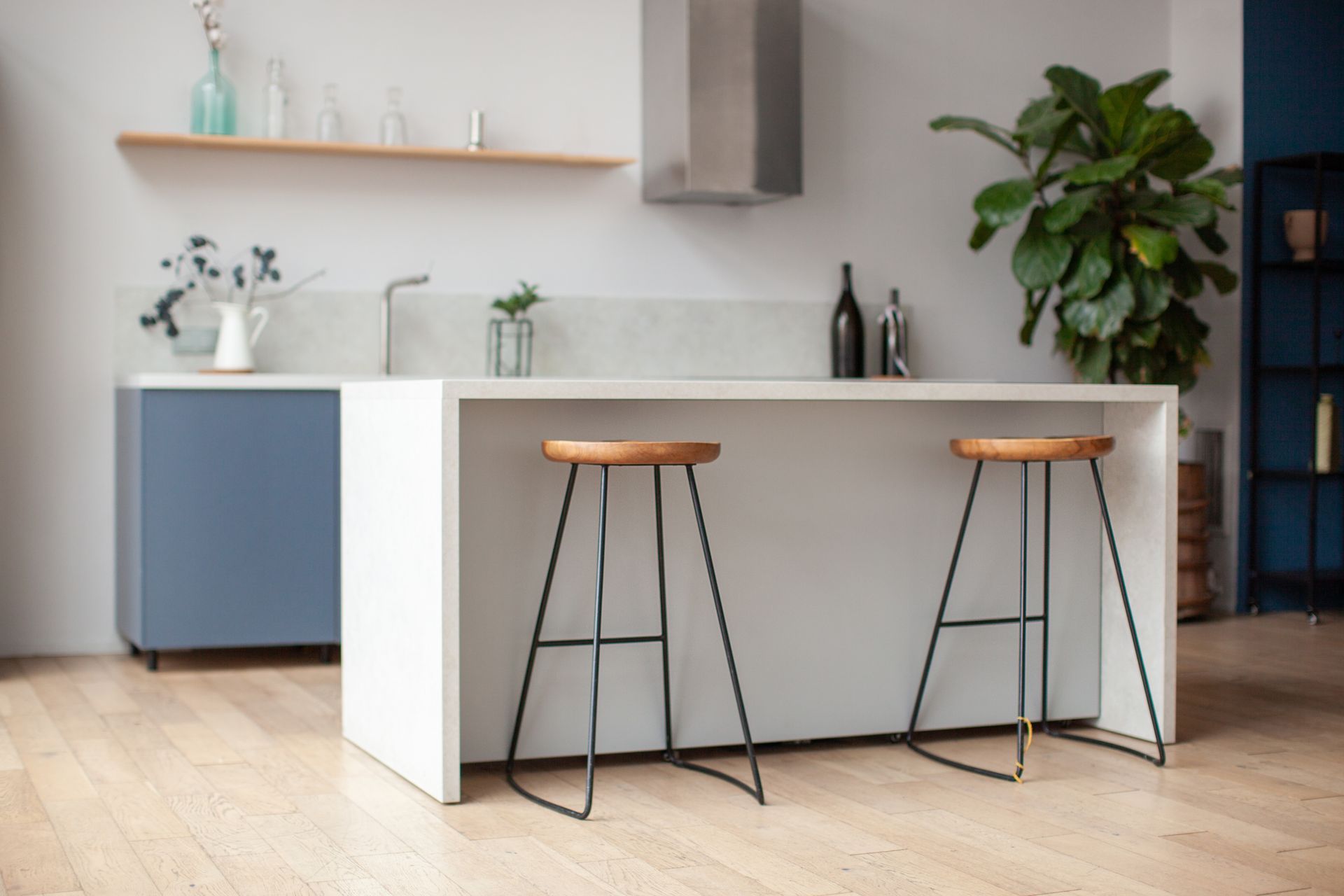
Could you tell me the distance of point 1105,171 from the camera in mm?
5043

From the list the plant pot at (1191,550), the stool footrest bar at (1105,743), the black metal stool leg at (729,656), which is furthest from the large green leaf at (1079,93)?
the black metal stool leg at (729,656)

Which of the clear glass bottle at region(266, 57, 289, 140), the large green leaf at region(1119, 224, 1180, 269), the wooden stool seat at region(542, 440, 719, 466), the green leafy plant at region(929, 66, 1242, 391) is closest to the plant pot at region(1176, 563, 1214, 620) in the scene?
the green leafy plant at region(929, 66, 1242, 391)

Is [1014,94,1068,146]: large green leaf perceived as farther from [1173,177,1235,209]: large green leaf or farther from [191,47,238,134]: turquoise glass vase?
[191,47,238,134]: turquoise glass vase

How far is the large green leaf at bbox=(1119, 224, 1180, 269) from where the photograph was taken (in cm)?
498

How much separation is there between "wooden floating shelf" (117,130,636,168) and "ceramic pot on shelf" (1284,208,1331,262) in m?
2.62

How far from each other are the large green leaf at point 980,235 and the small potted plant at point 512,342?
168 centimetres

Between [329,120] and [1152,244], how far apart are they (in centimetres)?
288

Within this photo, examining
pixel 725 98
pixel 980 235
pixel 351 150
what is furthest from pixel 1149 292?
pixel 351 150

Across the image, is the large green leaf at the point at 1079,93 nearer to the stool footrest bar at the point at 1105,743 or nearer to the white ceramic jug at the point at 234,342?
the stool footrest bar at the point at 1105,743

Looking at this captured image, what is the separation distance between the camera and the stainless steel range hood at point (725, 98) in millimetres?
5012

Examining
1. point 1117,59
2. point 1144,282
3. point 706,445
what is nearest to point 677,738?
point 706,445

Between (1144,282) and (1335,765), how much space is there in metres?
2.42

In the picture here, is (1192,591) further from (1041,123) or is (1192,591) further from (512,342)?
(512,342)

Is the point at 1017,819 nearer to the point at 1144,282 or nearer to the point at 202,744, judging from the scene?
the point at 202,744
